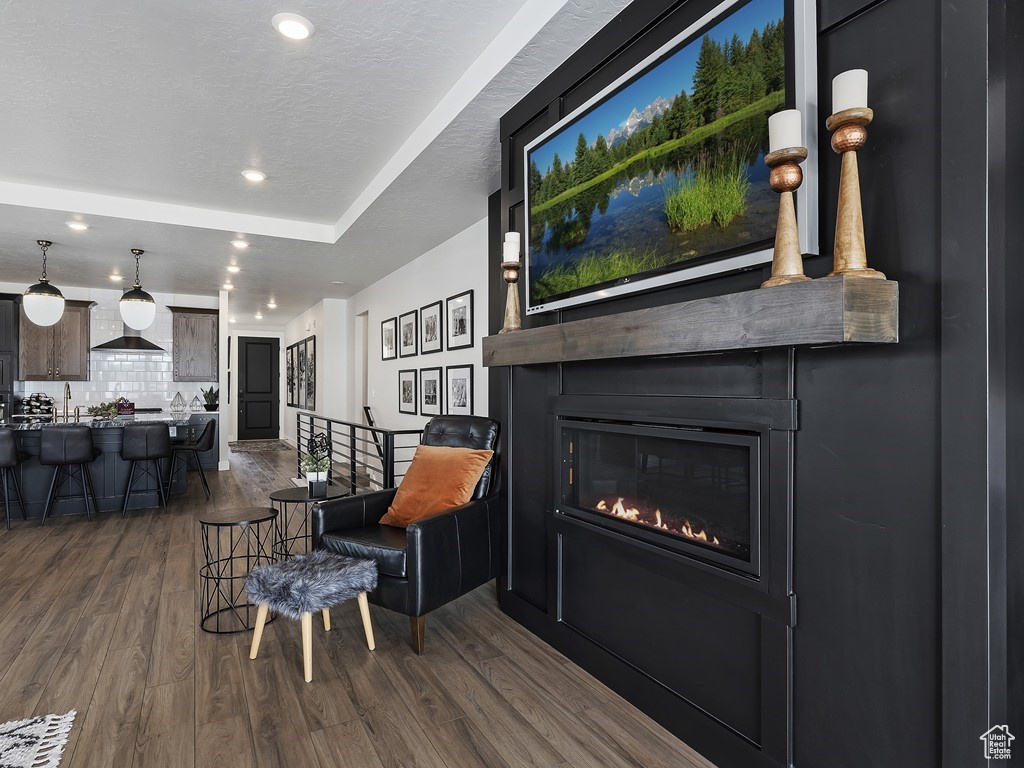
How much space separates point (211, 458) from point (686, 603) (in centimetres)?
808

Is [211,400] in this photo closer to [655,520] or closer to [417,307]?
[417,307]

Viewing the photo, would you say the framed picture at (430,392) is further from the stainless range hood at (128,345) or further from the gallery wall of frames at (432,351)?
the stainless range hood at (128,345)

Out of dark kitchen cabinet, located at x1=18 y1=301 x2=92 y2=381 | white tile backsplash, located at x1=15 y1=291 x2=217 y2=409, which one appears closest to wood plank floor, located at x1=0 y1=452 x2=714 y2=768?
dark kitchen cabinet, located at x1=18 y1=301 x2=92 y2=381

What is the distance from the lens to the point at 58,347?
7.69 metres

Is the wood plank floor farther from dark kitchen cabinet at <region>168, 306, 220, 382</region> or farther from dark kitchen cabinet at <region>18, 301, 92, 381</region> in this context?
dark kitchen cabinet at <region>168, 306, 220, 382</region>

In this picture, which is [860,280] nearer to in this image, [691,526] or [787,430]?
[787,430]

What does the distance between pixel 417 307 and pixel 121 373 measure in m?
4.96

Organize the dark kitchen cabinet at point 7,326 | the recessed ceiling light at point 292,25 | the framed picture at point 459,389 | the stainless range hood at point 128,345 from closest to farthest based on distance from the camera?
the recessed ceiling light at point 292,25, the framed picture at point 459,389, the dark kitchen cabinet at point 7,326, the stainless range hood at point 128,345

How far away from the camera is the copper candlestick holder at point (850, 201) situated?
1.39 meters

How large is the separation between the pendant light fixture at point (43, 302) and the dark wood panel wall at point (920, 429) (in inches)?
252

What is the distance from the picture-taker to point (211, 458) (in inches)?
331

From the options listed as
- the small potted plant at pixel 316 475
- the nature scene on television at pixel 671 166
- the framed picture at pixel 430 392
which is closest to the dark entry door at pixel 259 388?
the framed picture at pixel 430 392

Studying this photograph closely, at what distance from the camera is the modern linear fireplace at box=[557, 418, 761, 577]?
1827 mm

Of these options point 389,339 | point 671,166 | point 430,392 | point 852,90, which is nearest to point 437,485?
point 671,166
